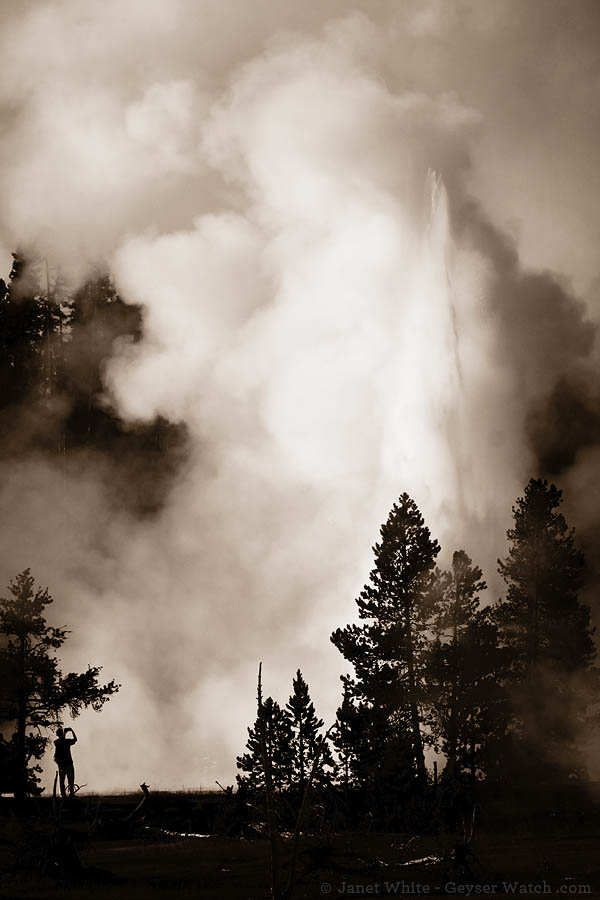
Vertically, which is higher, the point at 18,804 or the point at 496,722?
the point at 496,722

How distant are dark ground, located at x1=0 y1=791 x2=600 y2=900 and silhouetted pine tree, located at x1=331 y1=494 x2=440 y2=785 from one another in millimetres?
10261

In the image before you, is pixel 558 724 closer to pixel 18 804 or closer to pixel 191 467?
pixel 18 804

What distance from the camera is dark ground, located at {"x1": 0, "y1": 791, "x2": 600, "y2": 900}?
46.8ft

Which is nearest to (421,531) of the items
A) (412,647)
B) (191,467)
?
(412,647)

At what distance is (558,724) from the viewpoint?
34.5 meters

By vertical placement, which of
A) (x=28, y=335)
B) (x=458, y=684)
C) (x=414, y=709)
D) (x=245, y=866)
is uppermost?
(x=28, y=335)

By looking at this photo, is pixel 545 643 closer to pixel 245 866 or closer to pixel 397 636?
pixel 397 636

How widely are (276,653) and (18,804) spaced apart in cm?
4566

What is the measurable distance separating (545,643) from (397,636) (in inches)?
287

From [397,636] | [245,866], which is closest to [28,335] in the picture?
[397,636]

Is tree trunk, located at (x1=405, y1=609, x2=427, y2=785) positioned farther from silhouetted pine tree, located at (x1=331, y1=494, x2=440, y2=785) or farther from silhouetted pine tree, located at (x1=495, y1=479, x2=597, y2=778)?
silhouetted pine tree, located at (x1=495, y1=479, x2=597, y2=778)

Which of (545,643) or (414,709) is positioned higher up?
(545,643)

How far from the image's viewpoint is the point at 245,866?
1706cm

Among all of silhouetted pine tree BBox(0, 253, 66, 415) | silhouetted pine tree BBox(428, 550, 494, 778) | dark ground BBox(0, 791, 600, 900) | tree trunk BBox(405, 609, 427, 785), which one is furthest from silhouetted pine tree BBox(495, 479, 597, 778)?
silhouetted pine tree BBox(0, 253, 66, 415)
